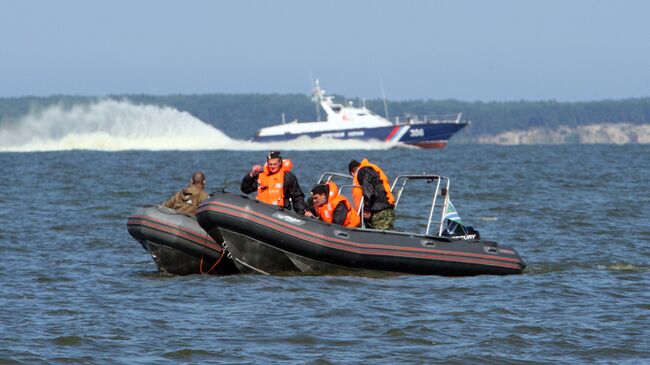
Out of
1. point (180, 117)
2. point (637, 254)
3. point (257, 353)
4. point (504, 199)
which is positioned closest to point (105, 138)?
point (180, 117)

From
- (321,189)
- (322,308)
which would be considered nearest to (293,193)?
(321,189)

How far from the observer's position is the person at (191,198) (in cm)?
1327

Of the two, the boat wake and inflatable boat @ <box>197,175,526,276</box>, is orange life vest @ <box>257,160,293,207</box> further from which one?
the boat wake

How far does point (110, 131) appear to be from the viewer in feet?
260

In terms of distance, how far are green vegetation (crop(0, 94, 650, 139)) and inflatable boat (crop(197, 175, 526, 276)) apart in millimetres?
159813

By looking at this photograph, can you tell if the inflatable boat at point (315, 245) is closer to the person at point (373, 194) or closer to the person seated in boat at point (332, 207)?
the person seated in boat at point (332, 207)

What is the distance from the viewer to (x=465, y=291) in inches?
476

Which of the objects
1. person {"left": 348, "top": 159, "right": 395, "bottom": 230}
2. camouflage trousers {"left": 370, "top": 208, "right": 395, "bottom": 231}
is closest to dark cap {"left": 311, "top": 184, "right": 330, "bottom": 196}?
person {"left": 348, "top": 159, "right": 395, "bottom": 230}

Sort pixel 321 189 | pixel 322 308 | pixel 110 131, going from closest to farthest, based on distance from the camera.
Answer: pixel 322 308, pixel 321 189, pixel 110 131

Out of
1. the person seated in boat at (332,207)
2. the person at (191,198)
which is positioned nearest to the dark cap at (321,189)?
the person seated in boat at (332,207)

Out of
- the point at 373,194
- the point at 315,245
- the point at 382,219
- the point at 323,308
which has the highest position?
the point at 373,194

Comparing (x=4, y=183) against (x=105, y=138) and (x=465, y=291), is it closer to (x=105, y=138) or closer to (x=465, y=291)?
(x=465, y=291)

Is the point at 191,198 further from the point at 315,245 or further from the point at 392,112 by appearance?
the point at 392,112

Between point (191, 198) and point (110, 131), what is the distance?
2644 inches
